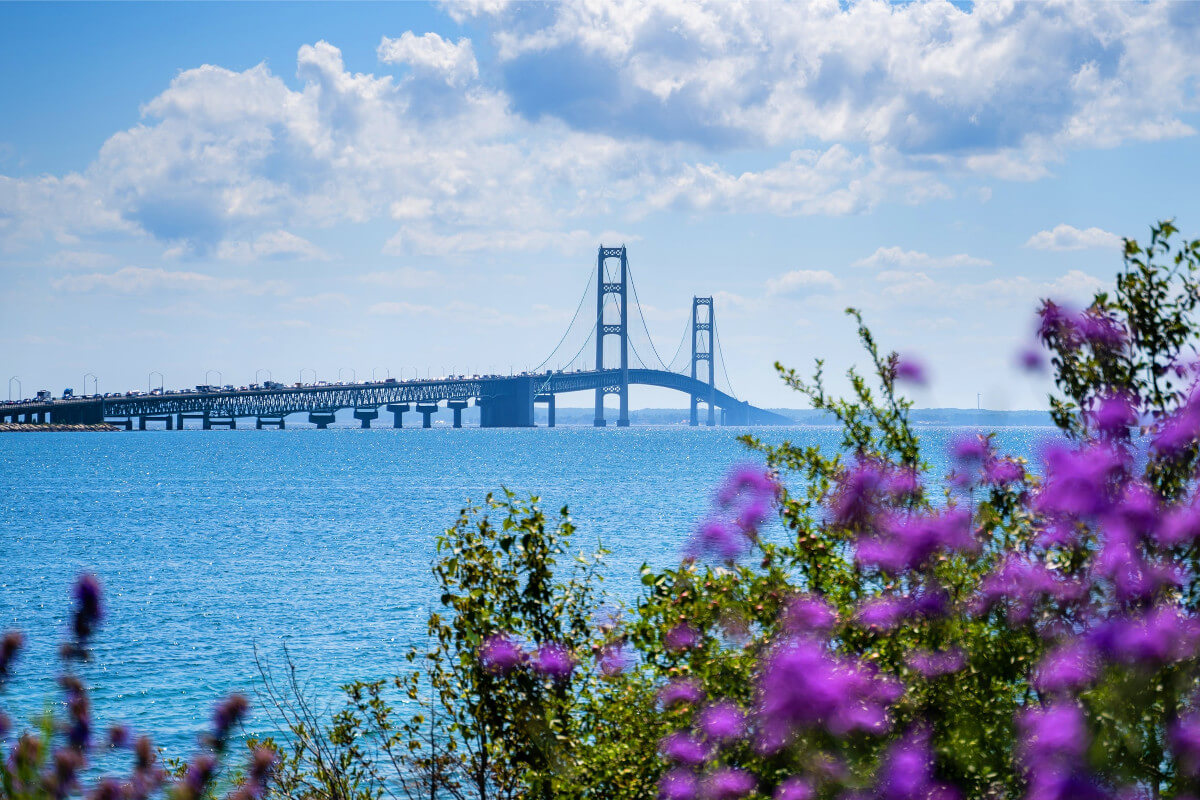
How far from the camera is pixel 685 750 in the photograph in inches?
144

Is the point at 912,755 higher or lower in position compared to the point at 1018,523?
lower

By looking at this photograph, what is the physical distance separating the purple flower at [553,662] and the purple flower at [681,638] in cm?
72

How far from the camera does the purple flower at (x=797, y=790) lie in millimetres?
3012

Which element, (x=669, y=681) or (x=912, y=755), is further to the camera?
(x=669, y=681)

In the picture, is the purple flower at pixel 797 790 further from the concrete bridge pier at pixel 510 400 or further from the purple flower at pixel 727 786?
the concrete bridge pier at pixel 510 400

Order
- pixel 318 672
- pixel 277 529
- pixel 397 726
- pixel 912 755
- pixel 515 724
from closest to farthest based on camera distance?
pixel 912 755
pixel 515 724
pixel 397 726
pixel 318 672
pixel 277 529

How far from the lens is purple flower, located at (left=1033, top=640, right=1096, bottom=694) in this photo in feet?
9.76

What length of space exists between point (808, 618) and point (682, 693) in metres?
0.77

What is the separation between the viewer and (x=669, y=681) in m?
4.29

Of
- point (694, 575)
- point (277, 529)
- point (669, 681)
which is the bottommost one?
point (277, 529)

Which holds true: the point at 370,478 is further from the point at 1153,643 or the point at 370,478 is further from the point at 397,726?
the point at 1153,643

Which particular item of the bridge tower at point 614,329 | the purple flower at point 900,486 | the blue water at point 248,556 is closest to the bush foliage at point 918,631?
the purple flower at point 900,486

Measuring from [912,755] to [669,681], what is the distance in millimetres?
1371

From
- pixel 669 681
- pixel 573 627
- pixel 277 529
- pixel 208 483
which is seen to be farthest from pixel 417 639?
pixel 208 483
